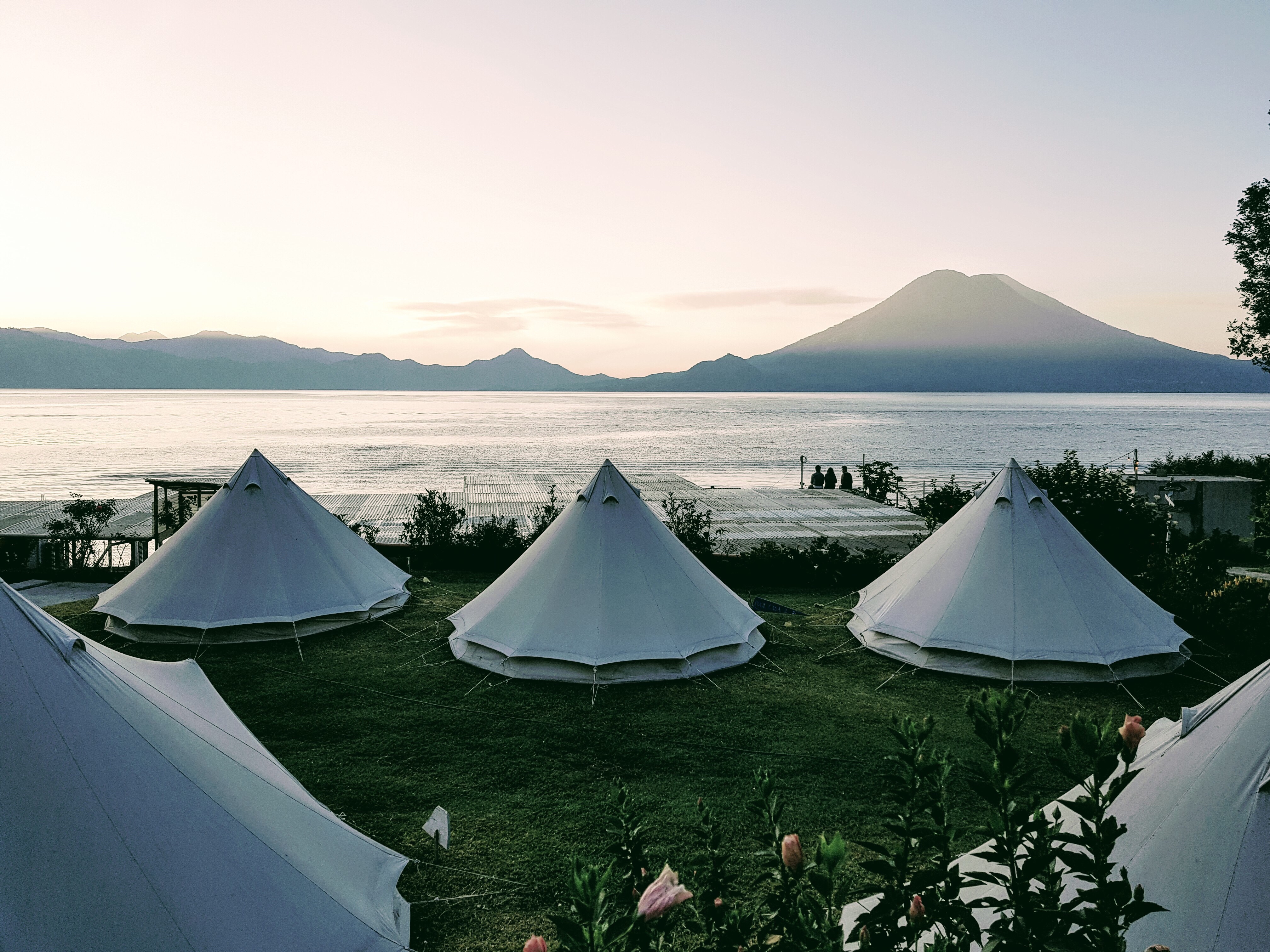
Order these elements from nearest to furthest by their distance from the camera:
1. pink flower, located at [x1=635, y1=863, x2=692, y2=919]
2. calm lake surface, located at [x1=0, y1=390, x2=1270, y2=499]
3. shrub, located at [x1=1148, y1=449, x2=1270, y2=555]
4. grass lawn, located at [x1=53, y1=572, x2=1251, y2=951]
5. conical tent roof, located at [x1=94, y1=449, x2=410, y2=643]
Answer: pink flower, located at [x1=635, y1=863, x2=692, y2=919] < grass lawn, located at [x1=53, y1=572, x2=1251, y2=951] < conical tent roof, located at [x1=94, y1=449, x2=410, y2=643] < shrub, located at [x1=1148, y1=449, x2=1270, y2=555] < calm lake surface, located at [x1=0, y1=390, x2=1270, y2=499]

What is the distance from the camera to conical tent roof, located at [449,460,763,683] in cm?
1072

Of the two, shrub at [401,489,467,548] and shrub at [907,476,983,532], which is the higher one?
shrub at [907,476,983,532]

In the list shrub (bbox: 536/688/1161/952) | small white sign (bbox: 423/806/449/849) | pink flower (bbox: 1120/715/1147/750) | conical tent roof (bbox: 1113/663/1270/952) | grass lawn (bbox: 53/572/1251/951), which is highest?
pink flower (bbox: 1120/715/1147/750)

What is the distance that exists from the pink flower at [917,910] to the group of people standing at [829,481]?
41035 mm

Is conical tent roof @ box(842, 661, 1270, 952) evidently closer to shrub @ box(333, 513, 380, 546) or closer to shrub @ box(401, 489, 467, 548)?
shrub @ box(401, 489, 467, 548)

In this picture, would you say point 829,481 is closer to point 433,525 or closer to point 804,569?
point 804,569

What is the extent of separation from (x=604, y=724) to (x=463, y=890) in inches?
139

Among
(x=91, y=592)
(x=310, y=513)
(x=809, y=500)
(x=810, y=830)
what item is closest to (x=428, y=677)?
(x=310, y=513)

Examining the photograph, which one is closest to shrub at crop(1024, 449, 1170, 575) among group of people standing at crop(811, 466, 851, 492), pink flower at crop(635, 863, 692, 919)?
pink flower at crop(635, 863, 692, 919)

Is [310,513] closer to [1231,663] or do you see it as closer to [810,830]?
[810,830]

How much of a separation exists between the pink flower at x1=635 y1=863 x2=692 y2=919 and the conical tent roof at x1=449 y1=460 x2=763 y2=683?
8.95 m

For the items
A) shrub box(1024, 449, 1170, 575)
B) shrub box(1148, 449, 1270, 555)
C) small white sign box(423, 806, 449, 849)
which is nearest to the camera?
small white sign box(423, 806, 449, 849)

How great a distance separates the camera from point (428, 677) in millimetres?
11031

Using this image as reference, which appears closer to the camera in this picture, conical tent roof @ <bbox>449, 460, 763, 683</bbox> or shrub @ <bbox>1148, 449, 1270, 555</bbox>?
conical tent roof @ <bbox>449, 460, 763, 683</bbox>
